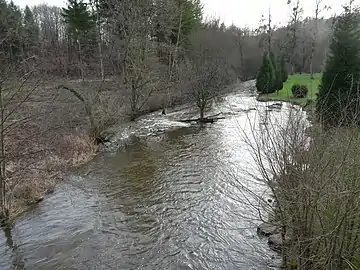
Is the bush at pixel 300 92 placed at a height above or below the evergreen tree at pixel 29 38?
below

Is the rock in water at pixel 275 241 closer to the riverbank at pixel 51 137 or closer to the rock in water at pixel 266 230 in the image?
the rock in water at pixel 266 230

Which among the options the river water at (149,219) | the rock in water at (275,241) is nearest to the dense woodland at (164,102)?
the rock in water at (275,241)

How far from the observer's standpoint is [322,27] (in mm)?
55312

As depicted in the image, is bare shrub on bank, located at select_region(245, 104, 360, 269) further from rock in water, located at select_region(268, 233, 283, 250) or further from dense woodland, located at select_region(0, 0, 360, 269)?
rock in water, located at select_region(268, 233, 283, 250)

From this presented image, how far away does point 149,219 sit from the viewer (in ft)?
29.7

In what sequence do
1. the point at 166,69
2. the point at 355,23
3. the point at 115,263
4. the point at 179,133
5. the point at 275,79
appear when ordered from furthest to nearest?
the point at 275,79 < the point at 166,69 < the point at 179,133 < the point at 355,23 < the point at 115,263

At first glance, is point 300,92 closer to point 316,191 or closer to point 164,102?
point 164,102

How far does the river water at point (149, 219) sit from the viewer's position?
287 inches

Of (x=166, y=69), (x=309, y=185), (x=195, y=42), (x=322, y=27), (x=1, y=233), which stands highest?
(x=322, y=27)

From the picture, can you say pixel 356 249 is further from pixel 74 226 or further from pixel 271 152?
pixel 74 226

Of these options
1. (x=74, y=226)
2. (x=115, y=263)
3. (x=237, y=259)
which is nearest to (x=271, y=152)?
(x=237, y=259)

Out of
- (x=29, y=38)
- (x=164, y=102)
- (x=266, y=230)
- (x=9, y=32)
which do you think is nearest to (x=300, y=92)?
(x=164, y=102)

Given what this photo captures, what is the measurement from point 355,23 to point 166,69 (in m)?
16.2

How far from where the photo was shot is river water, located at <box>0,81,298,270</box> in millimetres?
7297
